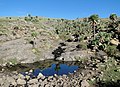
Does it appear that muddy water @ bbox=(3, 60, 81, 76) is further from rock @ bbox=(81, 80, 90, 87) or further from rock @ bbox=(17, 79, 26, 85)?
rock @ bbox=(81, 80, 90, 87)

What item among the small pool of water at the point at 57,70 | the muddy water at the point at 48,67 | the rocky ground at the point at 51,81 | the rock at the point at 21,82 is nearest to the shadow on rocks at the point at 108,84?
the rocky ground at the point at 51,81

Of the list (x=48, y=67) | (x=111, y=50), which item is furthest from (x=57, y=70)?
(x=111, y=50)

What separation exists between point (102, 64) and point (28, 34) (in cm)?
5951

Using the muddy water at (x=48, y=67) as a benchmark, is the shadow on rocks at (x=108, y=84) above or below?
below

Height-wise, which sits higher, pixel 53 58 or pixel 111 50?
pixel 53 58

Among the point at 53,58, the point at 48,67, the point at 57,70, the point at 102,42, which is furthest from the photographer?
the point at 102,42

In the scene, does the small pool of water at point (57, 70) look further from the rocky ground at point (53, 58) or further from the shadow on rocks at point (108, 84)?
the shadow on rocks at point (108, 84)

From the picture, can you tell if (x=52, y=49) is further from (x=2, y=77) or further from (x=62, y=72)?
(x=2, y=77)

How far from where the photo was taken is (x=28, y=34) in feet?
394

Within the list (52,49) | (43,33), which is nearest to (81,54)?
(52,49)

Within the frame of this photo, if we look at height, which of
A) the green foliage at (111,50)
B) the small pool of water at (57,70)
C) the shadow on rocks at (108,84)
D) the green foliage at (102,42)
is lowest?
the shadow on rocks at (108,84)

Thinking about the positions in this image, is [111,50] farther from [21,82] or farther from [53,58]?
[21,82]

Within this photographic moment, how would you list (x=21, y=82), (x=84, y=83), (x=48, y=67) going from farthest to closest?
(x=48, y=67) < (x=21, y=82) < (x=84, y=83)

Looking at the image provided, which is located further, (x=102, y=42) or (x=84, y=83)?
(x=102, y=42)
